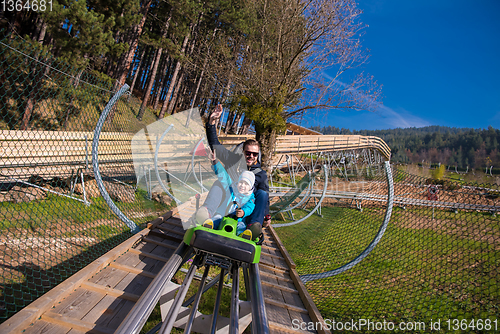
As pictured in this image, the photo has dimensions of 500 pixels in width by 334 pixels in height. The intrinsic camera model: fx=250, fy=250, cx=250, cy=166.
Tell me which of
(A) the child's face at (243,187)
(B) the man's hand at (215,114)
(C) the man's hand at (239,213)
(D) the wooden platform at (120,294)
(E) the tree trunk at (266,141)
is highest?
(E) the tree trunk at (266,141)

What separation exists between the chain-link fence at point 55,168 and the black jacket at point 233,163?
1.46 meters

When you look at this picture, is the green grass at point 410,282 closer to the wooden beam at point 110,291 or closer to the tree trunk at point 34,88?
the wooden beam at point 110,291

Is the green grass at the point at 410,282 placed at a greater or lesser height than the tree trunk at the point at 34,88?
lesser

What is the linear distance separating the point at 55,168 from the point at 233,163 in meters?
4.77

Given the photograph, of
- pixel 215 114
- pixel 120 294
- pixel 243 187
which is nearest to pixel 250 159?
pixel 243 187

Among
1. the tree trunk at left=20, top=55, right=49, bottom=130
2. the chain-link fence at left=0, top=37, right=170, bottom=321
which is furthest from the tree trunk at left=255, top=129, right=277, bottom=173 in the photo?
the tree trunk at left=20, top=55, right=49, bottom=130

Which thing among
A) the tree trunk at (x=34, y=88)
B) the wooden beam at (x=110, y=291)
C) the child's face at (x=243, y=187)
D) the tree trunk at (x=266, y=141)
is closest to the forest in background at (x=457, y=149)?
the tree trunk at (x=266, y=141)

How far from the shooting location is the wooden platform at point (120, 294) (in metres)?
1.59

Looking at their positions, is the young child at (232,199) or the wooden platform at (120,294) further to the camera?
the young child at (232,199)

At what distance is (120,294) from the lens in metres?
1.98

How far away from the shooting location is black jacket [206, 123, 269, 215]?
9.94 feet

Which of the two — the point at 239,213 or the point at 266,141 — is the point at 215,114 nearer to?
the point at 239,213

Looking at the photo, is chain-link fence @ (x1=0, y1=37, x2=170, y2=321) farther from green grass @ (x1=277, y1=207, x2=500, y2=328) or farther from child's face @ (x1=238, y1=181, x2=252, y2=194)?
green grass @ (x1=277, y1=207, x2=500, y2=328)

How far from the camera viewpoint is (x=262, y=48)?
31.0ft
